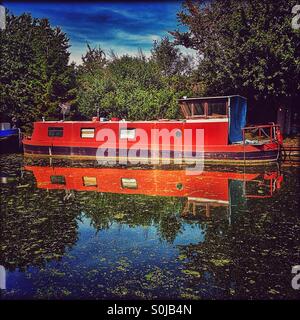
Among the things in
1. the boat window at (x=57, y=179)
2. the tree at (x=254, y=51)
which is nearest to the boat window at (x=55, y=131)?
the boat window at (x=57, y=179)

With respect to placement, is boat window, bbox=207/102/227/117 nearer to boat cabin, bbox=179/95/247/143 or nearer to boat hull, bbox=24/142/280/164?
boat cabin, bbox=179/95/247/143

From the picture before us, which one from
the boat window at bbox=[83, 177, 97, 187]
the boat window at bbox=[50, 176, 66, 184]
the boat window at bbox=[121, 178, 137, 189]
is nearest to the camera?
the boat window at bbox=[121, 178, 137, 189]

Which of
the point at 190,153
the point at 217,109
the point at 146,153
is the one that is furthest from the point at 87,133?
the point at 217,109

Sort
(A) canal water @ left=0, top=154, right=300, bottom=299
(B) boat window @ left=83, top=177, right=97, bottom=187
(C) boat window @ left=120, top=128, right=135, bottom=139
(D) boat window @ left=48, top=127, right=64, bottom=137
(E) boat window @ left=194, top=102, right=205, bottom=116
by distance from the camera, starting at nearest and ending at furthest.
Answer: (A) canal water @ left=0, top=154, right=300, bottom=299
(B) boat window @ left=83, top=177, right=97, bottom=187
(E) boat window @ left=194, top=102, right=205, bottom=116
(C) boat window @ left=120, top=128, right=135, bottom=139
(D) boat window @ left=48, top=127, right=64, bottom=137

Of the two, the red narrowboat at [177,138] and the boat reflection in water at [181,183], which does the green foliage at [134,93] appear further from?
the boat reflection in water at [181,183]

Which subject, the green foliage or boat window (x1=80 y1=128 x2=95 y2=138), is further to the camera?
the green foliage

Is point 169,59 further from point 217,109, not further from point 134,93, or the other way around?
point 217,109

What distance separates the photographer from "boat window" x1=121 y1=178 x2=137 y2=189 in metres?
10.8

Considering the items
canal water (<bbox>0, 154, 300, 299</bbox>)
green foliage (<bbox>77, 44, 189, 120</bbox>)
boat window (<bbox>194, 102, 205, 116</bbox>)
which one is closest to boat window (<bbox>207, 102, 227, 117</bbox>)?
boat window (<bbox>194, 102, 205, 116</bbox>)

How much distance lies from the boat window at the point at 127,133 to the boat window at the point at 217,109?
4534 millimetres

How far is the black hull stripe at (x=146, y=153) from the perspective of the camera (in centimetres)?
1553

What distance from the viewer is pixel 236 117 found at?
16.9 m

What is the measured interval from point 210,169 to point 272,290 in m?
10.3

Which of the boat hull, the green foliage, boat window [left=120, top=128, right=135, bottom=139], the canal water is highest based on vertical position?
the green foliage
